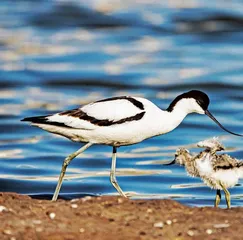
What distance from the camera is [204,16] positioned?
→ 29.3 metres

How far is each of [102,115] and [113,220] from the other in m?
2.67

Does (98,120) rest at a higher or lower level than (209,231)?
higher

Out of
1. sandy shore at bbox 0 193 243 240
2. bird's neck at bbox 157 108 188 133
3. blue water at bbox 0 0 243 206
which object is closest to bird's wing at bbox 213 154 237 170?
bird's neck at bbox 157 108 188 133

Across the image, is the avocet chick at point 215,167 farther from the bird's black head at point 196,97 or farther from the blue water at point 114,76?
the blue water at point 114,76

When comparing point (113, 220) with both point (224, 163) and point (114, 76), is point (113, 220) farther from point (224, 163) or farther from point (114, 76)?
point (114, 76)

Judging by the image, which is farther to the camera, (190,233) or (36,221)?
(36,221)

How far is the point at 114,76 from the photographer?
77.0 ft

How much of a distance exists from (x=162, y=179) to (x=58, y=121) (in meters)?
4.40

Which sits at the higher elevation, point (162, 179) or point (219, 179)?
point (219, 179)

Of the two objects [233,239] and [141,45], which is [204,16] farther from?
[233,239]

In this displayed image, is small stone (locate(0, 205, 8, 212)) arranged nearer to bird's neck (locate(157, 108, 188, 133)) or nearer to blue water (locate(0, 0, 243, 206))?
bird's neck (locate(157, 108, 188, 133))

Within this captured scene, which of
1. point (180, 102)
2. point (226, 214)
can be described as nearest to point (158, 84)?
point (180, 102)

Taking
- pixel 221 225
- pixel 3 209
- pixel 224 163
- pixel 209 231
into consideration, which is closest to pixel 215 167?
pixel 224 163

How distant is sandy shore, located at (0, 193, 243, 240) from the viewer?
26.6 ft
